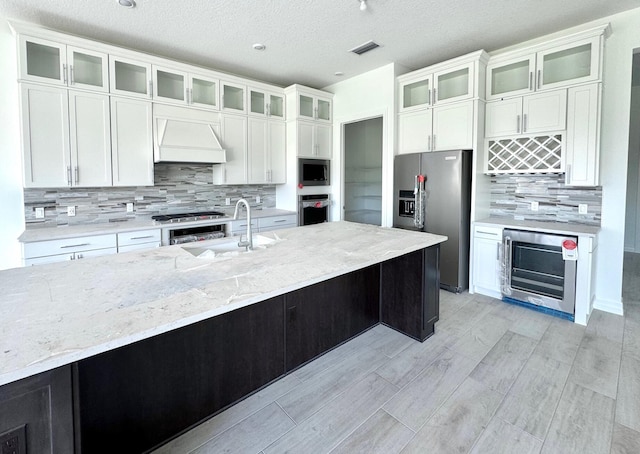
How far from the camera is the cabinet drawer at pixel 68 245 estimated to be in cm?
270

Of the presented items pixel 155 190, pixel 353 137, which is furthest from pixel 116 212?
pixel 353 137

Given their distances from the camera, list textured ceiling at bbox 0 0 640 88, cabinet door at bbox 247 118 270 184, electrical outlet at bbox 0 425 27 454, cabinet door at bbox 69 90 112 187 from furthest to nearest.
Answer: cabinet door at bbox 247 118 270 184, cabinet door at bbox 69 90 112 187, textured ceiling at bbox 0 0 640 88, electrical outlet at bbox 0 425 27 454

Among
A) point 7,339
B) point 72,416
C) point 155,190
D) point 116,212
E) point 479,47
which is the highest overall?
point 479,47

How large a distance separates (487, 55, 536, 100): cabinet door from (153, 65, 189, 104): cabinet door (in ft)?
11.0

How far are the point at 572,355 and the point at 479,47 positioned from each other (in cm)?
314

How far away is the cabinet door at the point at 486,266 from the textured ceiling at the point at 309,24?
2.09 meters

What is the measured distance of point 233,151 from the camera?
4125 mm

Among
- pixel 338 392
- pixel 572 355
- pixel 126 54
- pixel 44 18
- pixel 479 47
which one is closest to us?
pixel 338 392

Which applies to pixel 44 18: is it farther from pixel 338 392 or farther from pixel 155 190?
pixel 338 392

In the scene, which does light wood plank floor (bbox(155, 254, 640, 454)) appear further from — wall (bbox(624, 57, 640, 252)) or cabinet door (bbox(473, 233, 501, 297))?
wall (bbox(624, 57, 640, 252))

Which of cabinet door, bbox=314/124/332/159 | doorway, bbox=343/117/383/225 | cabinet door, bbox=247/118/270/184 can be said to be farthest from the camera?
doorway, bbox=343/117/383/225

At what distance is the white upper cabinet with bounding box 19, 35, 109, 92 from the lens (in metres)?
2.78

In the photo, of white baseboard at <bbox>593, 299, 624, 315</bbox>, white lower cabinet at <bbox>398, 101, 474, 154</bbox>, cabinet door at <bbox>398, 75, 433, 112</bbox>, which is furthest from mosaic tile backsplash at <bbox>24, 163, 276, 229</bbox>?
white baseboard at <bbox>593, 299, 624, 315</bbox>

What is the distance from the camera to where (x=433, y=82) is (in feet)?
12.3
